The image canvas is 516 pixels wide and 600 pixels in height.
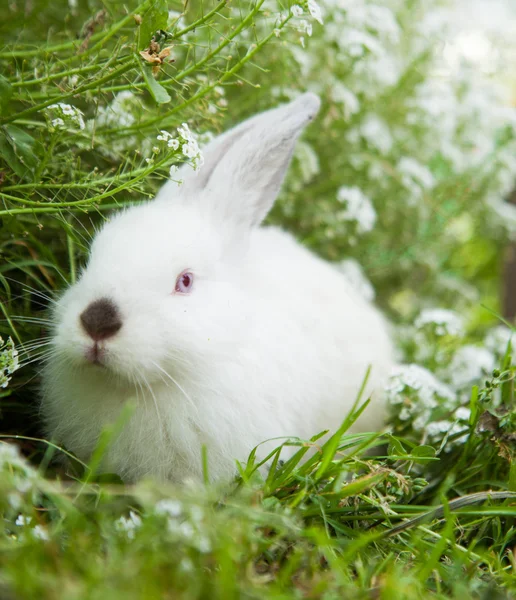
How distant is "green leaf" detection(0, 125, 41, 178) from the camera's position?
2.34 metres

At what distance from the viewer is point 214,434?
2354mm

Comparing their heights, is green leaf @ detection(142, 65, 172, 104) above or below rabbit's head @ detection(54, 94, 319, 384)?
above

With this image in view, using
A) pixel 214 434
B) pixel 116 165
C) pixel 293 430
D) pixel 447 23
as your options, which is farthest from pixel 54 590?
pixel 447 23

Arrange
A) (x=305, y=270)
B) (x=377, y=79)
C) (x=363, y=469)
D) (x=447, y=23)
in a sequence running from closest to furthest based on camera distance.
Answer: (x=363, y=469), (x=305, y=270), (x=377, y=79), (x=447, y=23)

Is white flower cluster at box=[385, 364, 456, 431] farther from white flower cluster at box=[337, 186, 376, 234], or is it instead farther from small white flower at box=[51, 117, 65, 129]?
small white flower at box=[51, 117, 65, 129]

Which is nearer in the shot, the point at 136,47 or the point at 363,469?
the point at 136,47

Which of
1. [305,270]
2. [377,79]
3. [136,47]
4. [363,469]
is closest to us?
[136,47]

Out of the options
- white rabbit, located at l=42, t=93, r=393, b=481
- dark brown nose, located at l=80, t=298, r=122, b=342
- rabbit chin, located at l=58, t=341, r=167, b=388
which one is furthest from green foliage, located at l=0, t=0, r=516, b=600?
dark brown nose, located at l=80, t=298, r=122, b=342

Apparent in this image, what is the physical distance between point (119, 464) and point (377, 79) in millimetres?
2903

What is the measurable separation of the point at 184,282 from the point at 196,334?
0.24 m

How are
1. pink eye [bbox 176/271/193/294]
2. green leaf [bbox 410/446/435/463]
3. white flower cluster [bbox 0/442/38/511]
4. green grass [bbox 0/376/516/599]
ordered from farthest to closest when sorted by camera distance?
pink eye [bbox 176/271/193/294] → green leaf [bbox 410/446/435/463] → white flower cluster [bbox 0/442/38/511] → green grass [bbox 0/376/516/599]

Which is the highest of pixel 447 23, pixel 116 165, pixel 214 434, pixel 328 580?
pixel 447 23

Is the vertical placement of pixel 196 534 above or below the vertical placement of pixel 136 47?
below

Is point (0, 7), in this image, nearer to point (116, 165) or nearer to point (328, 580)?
point (116, 165)
